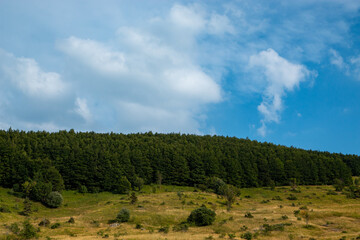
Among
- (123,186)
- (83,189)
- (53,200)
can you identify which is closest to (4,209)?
(53,200)

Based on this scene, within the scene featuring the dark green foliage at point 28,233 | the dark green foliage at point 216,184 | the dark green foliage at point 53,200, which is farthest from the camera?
the dark green foliage at point 216,184

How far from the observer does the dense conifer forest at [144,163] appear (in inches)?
4193

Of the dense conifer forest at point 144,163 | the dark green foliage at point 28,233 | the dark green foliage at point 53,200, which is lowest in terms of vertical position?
the dark green foliage at point 28,233

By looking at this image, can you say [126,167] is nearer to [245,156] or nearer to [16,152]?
[16,152]

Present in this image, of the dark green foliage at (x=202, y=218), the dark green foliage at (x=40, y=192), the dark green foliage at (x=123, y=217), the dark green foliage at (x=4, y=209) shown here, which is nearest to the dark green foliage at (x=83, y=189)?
the dark green foliage at (x=40, y=192)

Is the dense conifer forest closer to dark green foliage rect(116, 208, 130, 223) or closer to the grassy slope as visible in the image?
the grassy slope

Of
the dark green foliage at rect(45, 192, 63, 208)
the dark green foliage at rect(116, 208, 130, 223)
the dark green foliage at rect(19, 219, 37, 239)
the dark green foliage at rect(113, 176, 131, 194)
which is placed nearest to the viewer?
the dark green foliage at rect(19, 219, 37, 239)

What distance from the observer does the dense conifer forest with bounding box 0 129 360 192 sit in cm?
10650

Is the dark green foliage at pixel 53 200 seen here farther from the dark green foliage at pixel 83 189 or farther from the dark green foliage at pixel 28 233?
the dark green foliage at pixel 28 233

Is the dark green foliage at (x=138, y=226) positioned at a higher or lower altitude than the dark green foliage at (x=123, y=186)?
lower

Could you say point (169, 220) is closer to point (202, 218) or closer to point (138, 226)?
point (138, 226)

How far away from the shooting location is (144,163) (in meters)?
126

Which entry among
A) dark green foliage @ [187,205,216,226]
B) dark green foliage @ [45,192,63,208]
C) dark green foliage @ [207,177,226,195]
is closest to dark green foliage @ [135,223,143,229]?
dark green foliage @ [187,205,216,226]

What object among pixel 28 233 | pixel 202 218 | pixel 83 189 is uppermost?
pixel 83 189
